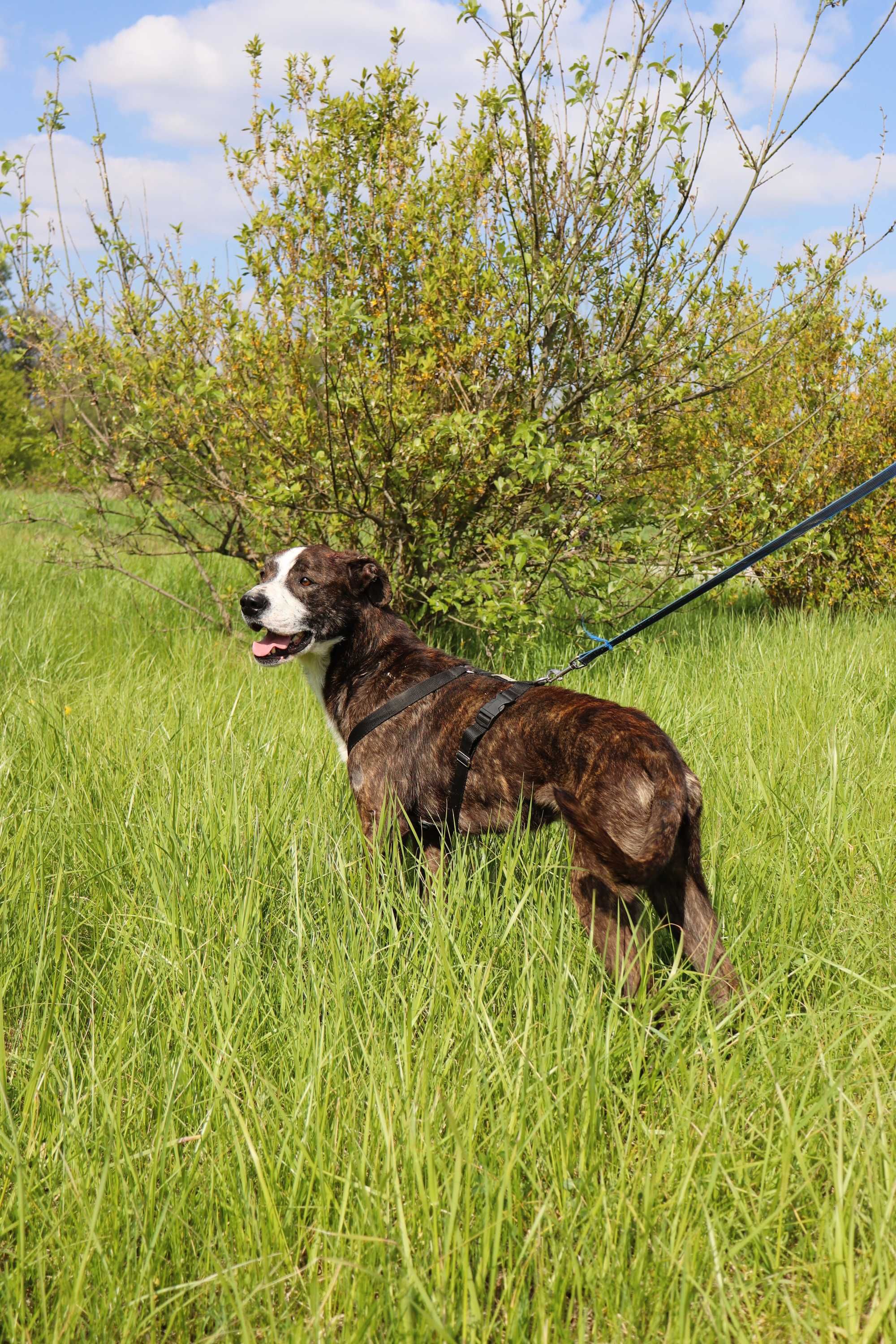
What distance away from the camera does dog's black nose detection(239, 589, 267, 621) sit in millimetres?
3537

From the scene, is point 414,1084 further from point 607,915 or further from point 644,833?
point 644,833

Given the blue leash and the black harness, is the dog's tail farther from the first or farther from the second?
the blue leash

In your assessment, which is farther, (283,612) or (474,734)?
(283,612)

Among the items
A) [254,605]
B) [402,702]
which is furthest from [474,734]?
[254,605]

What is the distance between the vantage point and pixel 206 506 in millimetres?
6586

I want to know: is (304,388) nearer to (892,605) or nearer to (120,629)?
(120,629)

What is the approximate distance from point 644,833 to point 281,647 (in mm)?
1689

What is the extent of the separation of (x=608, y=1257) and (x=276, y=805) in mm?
2069

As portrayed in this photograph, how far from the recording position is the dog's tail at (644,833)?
7.40 ft

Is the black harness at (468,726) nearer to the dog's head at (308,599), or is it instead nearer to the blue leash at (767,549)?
the blue leash at (767,549)

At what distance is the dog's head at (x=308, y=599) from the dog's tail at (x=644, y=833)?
1462 millimetres

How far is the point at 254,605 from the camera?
354 centimetres

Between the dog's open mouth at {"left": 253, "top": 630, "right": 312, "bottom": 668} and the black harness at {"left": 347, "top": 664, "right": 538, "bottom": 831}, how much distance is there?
369 mm

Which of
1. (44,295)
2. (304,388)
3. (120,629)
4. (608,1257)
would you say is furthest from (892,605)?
(608,1257)
